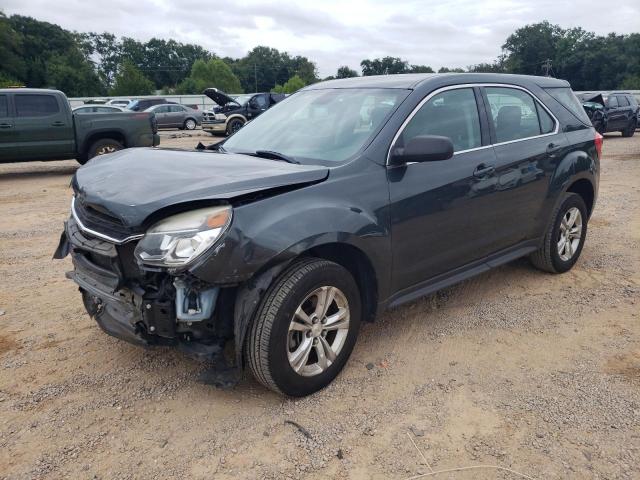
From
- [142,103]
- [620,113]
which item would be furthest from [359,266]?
[142,103]

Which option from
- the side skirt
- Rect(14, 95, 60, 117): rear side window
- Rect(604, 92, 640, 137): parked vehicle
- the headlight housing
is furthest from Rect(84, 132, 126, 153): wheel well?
Rect(604, 92, 640, 137): parked vehicle

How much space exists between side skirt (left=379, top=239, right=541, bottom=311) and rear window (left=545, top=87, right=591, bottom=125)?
129 centimetres

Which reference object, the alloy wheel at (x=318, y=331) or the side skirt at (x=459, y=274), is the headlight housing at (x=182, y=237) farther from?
the side skirt at (x=459, y=274)

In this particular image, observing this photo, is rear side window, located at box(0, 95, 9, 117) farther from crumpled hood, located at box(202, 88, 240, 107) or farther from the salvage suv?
the salvage suv

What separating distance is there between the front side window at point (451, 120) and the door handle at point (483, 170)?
165mm

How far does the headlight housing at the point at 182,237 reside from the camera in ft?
8.28

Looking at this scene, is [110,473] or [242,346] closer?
[110,473]

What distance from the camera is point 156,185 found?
2730mm

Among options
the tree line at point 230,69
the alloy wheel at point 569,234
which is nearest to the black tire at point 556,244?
the alloy wheel at point 569,234

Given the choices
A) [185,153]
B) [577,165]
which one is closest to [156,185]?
[185,153]

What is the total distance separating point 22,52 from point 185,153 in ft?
250

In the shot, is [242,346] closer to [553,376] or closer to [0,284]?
[553,376]

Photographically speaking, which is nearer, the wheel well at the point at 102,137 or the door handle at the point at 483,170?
the door handle at the point at 483,170

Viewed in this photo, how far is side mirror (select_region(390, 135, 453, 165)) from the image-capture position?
3.06m
